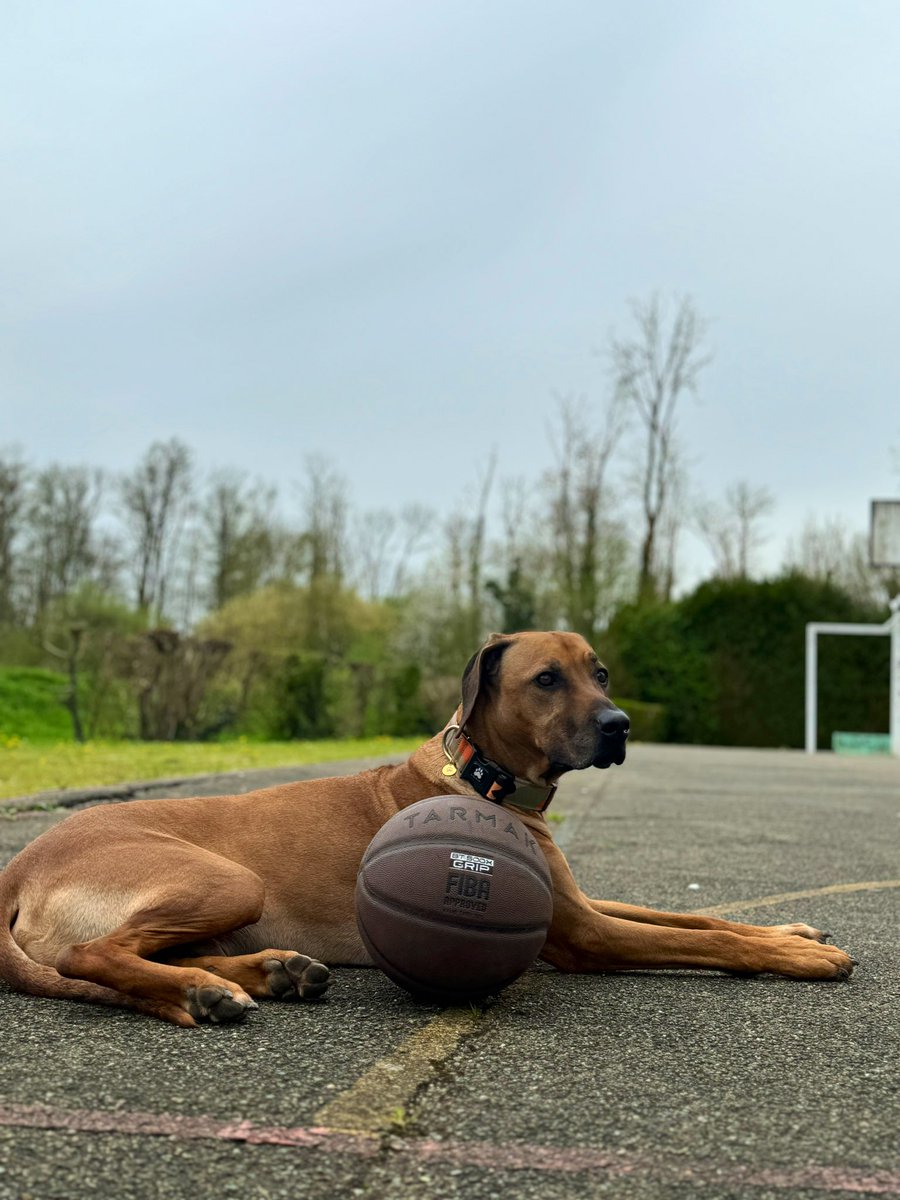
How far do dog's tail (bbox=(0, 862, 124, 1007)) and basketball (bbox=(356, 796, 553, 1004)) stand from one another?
779mm

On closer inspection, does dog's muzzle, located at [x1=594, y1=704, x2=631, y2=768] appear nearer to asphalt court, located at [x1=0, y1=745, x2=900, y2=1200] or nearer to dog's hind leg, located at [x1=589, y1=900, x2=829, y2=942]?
dog's hind leg, located at [x1=589, y1=900, x2=829, y2=942]

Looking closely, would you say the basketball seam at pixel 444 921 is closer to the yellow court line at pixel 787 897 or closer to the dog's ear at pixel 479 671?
the dog's ear at pixel 479 671

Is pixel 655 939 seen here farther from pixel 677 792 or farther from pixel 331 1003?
pixel 677 792

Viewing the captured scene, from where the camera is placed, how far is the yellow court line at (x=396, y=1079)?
2.51 meters

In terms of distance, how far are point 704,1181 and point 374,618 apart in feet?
133

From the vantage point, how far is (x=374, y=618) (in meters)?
42.6

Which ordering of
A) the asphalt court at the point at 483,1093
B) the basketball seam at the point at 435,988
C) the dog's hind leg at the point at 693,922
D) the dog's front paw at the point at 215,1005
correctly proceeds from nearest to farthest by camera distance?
the asphalt court at the point at 483,1093 → the dog's front paw at the point at 215,1005 → the basketball seam at the point at 435,988 → the dog's hind leg at the point at 693,922

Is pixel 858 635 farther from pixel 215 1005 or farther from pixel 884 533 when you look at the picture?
pixel 215 1005

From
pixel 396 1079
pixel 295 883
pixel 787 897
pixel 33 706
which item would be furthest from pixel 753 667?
pixel 396 1079

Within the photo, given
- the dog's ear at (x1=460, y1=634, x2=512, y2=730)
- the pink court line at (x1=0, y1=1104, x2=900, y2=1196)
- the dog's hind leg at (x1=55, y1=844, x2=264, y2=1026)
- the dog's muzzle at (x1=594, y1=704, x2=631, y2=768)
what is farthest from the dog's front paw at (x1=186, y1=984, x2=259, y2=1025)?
the dog's muzzle at (x1=594, y1=704, x2=631, y2=768)

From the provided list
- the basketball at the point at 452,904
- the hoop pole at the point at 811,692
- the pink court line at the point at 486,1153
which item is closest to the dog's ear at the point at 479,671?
the basketball at the point at 452,904

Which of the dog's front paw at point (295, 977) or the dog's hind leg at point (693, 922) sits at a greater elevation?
the dog's hind leg at point (693, 922)

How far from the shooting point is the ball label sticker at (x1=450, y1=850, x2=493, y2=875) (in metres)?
3.61

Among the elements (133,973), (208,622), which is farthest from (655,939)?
(208,622)
